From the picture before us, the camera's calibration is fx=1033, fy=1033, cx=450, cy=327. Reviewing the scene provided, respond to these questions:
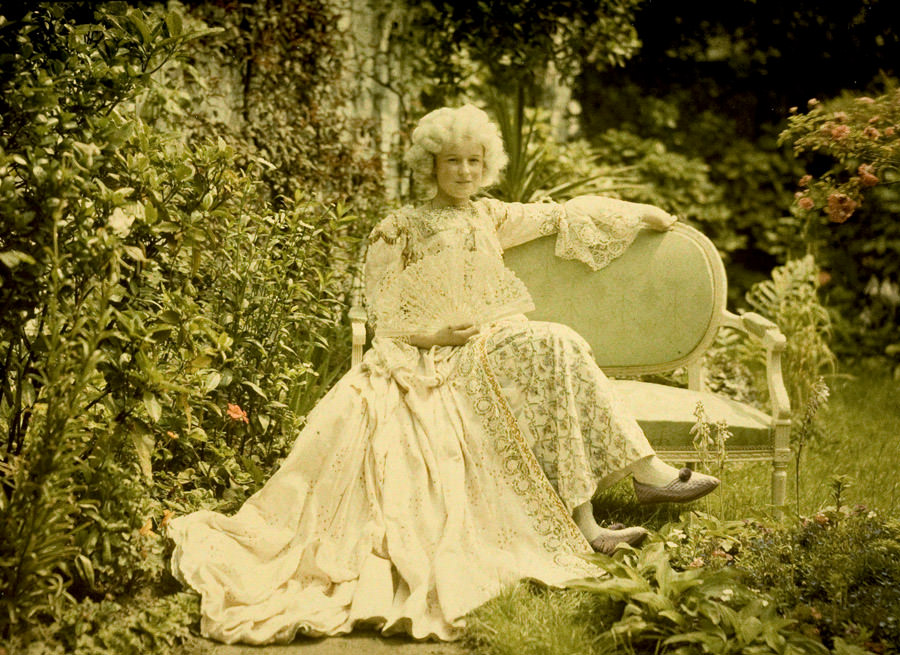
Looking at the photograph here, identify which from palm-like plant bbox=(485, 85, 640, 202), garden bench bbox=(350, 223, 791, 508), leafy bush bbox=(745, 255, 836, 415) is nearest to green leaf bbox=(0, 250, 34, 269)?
garden bench bbox=(350, 223, 791, 508)

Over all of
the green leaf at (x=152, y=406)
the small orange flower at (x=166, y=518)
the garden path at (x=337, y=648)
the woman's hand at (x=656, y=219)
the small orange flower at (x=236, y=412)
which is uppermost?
the woman's hand at (x=656, y=219)

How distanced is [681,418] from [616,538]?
2.14 feet

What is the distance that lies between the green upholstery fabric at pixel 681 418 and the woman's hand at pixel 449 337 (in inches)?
23.2

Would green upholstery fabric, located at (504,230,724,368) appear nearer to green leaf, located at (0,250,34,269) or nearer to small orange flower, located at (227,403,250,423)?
small orange flower, located at (227,403,250,423)

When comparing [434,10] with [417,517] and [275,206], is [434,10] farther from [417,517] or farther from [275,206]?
[417,517]

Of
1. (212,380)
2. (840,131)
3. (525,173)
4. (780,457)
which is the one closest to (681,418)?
(780,457)

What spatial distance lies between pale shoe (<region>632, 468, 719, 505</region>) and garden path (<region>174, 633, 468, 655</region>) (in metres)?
0.94

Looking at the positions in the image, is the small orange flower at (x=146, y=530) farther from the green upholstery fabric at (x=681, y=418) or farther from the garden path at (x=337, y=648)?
the green upholstery fabric at (x=681, y=418)

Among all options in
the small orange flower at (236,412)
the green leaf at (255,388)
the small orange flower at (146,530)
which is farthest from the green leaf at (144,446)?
the green leaf at (255,388)

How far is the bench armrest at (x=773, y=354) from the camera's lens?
388 centimetres

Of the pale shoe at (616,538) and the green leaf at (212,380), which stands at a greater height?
the green leaf at (212,380)

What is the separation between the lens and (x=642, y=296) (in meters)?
4.26

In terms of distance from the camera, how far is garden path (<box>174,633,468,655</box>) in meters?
2.85

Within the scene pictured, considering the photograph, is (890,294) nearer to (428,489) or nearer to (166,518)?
(428,489)
